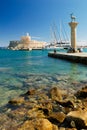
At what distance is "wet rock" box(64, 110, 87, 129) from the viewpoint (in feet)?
17.5

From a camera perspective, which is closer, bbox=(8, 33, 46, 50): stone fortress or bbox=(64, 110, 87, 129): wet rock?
bbox=(64, 110, 87, 129): wet rock

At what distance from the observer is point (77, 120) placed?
215 inches

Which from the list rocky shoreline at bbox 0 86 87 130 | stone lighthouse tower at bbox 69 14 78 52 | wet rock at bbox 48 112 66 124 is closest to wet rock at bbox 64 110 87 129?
rocky shoreline at bbox 0 86 87 130

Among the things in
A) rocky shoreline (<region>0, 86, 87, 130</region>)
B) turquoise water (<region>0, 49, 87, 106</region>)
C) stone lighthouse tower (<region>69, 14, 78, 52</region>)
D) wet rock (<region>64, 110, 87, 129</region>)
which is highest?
stone lighthouse tower (<region>69, 14, 78, 52</region>)

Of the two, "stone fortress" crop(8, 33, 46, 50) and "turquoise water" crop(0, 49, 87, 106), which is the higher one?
"stone fortress" crop(8, 33, 46, 50)

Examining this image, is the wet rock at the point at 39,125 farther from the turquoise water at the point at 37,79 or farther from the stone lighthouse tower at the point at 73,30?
the stone lighthouse tower at the point at 73,30

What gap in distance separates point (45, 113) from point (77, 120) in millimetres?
1727

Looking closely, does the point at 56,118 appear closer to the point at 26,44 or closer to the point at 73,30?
the point at 73,30

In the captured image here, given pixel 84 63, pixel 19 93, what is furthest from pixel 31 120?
pixel 84 63

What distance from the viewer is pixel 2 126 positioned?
6160 mm

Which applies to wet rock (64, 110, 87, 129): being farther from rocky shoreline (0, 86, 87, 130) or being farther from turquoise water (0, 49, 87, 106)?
turquoise water (0, 49, 87, 106)

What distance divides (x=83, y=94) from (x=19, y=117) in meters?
3.55

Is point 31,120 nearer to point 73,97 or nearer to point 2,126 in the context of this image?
point 2,126

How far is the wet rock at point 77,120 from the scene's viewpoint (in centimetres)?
534
